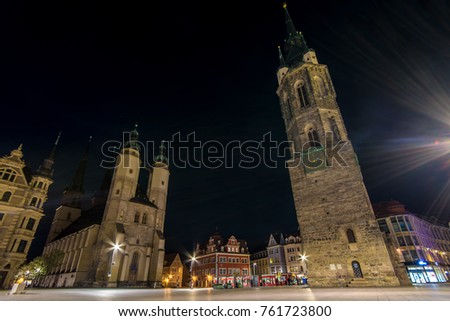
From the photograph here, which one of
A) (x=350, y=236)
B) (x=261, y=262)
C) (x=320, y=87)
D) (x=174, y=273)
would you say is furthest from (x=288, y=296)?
(x=261, y=262)

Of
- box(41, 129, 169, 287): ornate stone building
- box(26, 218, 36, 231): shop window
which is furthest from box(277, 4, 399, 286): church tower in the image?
box(26, 218, 36, 231): shop window

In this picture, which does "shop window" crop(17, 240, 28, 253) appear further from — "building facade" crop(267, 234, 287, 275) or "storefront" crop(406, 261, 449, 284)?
"storefront" crop(406, 261, 449, 284)

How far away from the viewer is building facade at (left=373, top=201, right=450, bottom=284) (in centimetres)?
4025

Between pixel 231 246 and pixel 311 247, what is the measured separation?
132ft

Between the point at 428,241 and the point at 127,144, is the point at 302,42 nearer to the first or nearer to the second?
the point at 127,144

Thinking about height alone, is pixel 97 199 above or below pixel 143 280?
above

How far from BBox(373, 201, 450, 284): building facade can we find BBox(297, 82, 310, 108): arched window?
2954 cm

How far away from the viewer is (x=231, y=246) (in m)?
58.7

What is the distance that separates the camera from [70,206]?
6294cm

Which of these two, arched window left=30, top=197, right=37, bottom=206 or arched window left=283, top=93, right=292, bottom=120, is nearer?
arched window left=283, top=93, right=292, bottom=120

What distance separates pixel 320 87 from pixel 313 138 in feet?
25.7
